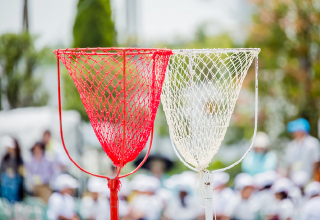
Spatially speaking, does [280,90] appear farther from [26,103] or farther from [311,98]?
[26,103]

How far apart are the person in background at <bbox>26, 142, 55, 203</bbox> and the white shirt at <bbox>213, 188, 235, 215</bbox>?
2585 millimetres

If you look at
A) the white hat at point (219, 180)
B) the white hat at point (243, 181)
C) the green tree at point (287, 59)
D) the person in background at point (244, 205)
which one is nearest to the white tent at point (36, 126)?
the white hat at point (219, 180)

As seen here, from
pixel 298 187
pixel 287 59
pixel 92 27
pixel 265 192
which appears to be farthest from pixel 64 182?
pixel 287 59

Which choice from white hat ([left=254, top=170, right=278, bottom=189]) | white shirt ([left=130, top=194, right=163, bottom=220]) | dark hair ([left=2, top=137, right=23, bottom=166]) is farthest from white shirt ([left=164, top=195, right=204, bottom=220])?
dark hair ([left=2, top=137, right=23, bottom=166])

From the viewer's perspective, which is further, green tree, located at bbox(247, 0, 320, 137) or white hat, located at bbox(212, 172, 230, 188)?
green tree, located at bbox(247, 0, 320, 137)

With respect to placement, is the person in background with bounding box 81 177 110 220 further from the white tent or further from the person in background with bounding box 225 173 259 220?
the white tent

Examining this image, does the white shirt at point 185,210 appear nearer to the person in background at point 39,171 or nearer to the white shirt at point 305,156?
the white shirt at point 305,156

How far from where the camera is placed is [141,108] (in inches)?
151

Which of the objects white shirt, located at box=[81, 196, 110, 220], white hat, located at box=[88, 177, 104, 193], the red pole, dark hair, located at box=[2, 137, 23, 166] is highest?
the red pole

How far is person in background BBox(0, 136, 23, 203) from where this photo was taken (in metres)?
7.43

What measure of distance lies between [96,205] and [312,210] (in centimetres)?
268

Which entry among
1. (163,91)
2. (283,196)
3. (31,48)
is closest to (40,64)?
(31,48)

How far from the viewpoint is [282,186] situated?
605cm

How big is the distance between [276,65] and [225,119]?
8774mm
